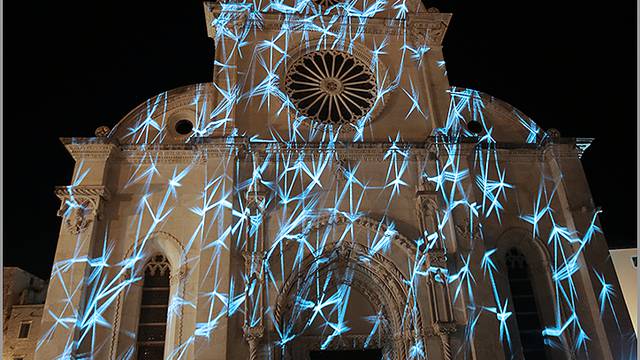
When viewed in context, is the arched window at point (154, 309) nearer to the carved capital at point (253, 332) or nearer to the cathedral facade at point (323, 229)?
the cathedral facade at point (323, 229)

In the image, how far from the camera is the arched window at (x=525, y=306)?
39.2 ft

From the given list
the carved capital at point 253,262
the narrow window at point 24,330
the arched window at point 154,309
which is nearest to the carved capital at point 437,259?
the carved capital at point 253,262

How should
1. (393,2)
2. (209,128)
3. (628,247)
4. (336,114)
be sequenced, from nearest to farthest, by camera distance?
(209,128), (336,114), (393,2), (628,247)

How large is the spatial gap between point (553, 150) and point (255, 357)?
1008 centimetres

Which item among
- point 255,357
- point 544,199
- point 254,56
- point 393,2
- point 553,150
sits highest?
point 393,2

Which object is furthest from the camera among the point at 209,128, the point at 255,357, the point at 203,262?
the point at 209,128

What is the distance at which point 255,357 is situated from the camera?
Answer: 406 inches

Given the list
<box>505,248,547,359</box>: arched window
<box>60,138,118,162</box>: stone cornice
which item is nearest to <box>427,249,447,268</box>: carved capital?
<box>505,248,547,359</box>: arched window

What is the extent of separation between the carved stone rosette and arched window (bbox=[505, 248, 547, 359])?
436 inches

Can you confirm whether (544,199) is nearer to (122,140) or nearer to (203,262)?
(203,262)

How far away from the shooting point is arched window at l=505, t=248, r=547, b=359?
A: 11945mm

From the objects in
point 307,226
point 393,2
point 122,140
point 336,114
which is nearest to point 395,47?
point 393,2

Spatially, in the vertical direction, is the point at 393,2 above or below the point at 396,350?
above

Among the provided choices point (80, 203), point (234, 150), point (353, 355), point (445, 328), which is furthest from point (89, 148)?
point (445, 328)
